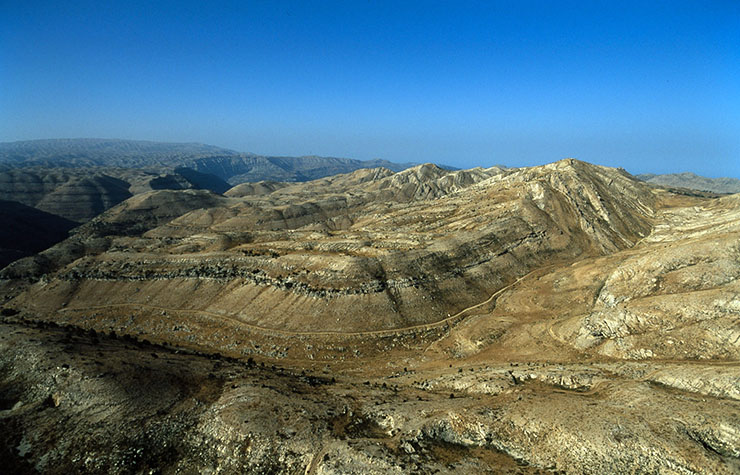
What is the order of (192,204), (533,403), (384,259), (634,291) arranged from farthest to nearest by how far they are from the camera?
(192,204) → (384,259) → (634,291) → (533,403)

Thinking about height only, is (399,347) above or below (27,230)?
above

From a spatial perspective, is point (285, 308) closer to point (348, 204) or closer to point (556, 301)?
point (556, 301)

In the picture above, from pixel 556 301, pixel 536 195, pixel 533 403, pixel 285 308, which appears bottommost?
pixel 285 308

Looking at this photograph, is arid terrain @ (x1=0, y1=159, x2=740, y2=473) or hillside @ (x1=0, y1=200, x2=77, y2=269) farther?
hillside @ (x1=0, y1=200, x2=77, y2=269)

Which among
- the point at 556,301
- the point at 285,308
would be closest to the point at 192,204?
the point at 285,308

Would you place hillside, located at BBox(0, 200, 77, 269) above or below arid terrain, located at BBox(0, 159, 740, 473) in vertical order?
Result: below

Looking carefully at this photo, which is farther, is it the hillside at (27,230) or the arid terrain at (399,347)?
the hillside at (27,230)

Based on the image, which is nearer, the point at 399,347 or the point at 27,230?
the point at 399,347

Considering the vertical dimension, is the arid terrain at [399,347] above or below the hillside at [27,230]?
above
